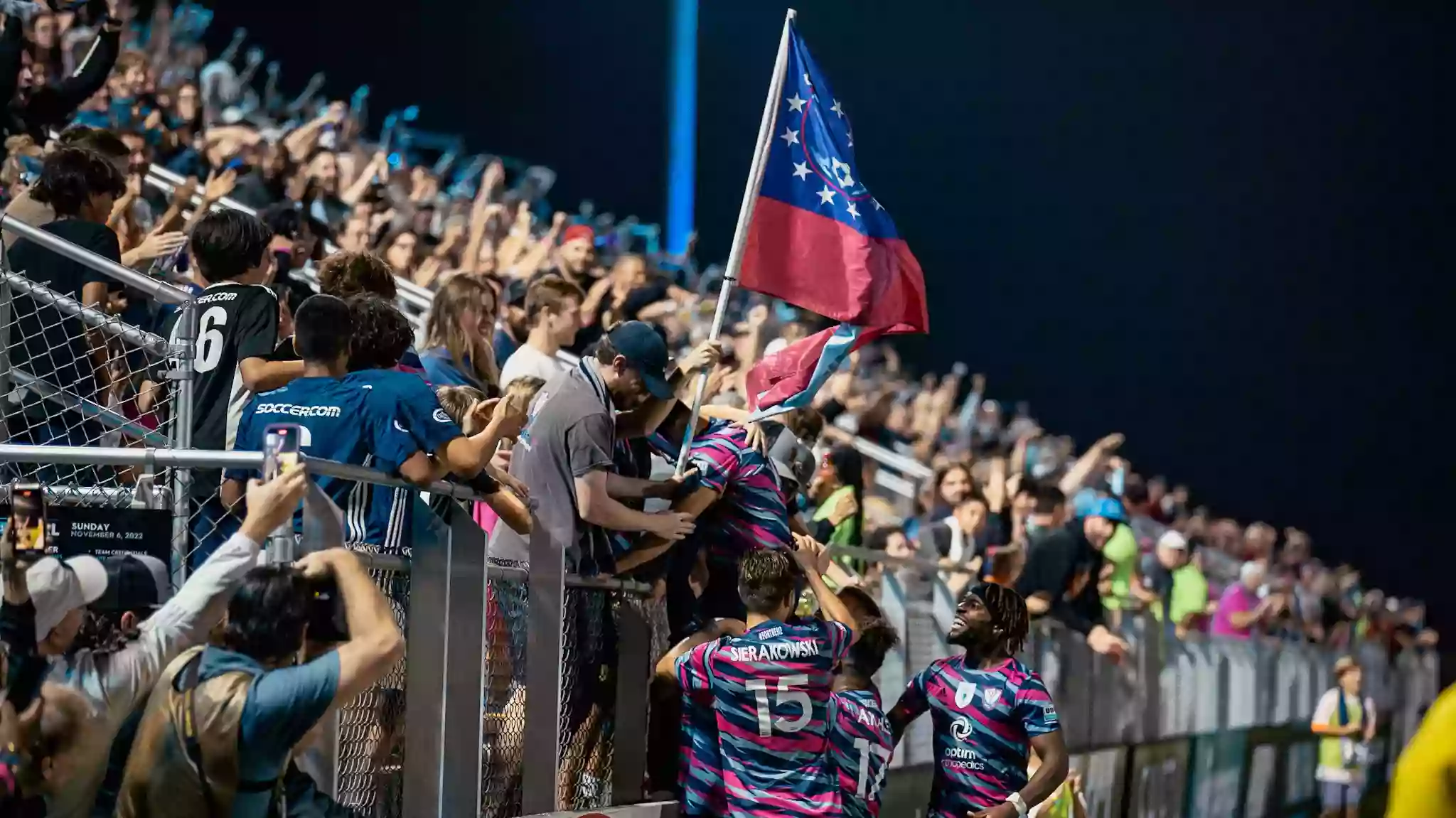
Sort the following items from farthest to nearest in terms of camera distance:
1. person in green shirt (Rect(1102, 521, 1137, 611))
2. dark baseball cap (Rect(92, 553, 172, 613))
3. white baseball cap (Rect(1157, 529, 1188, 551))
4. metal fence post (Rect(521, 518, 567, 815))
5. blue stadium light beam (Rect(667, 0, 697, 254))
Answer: blue stadium light beam (Rect(667, 0, 697, 254)) < white baseball cap (Rect(1157, 529, 1188, 551)) < person in green shirt (Rect(1102, 521, 1137, 611)) < metal fence post (Rect(521, 518, 567, 815)) < dark baseball cap (Rect(92, 553, 172, 613))

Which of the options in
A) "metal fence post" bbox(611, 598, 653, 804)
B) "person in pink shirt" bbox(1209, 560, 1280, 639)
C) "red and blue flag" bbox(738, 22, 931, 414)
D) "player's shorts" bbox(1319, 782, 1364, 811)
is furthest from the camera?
"person in pink shirt" bbox(1209, 560, 1280, 639)

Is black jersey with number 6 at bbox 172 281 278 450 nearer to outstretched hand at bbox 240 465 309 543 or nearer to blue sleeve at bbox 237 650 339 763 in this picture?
outstretched hand at bbox 240 465 309 543

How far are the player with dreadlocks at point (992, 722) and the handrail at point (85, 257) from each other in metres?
2.88

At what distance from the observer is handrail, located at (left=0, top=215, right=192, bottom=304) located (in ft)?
20.5

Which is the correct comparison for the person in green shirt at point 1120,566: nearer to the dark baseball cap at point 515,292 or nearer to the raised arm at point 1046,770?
the dark baseball cap at point 515,292

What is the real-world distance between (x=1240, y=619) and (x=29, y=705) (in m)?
14.3

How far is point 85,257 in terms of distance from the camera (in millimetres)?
6445

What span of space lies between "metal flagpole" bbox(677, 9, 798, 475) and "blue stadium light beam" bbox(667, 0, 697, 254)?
16841 mm

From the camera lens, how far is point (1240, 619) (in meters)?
17.1

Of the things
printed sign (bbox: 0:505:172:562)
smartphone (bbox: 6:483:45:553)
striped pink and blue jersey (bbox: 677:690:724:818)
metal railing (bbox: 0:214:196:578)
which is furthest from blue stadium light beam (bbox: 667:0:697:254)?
smartphone (bbox: 6:483:45:553)

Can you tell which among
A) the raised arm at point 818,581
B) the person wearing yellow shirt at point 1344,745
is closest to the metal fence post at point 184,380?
the raised arm at point 818,581

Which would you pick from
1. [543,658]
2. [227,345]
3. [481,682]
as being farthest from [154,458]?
[543,658]

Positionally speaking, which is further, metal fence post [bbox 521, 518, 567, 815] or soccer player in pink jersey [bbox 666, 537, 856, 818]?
soccer player in pink jersey [bbox 666, 537, 856, 818]

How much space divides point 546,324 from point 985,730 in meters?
2.16
